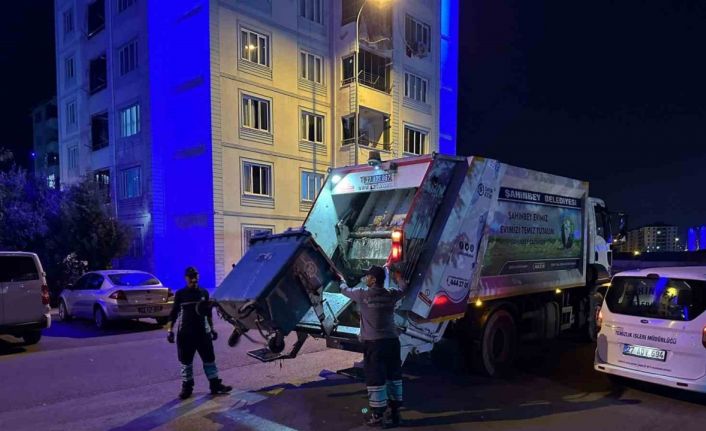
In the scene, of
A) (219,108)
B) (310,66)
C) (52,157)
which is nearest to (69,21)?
(219,108)

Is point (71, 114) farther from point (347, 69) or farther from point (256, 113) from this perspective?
point (347, 69)

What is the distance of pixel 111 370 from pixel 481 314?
18.0 feet

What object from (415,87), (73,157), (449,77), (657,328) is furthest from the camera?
(449,77)

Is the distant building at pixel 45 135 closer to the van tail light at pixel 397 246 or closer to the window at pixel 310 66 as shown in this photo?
the window at pixel 310 66

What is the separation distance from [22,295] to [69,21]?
24.2 meters

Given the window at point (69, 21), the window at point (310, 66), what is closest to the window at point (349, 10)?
the window at point (310, 66)

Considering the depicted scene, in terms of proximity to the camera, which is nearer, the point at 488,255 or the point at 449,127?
the point at 488,255

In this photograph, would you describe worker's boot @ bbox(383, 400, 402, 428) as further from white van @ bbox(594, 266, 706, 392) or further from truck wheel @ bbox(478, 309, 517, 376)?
white van @ bbox(594, 266, 706, 392)

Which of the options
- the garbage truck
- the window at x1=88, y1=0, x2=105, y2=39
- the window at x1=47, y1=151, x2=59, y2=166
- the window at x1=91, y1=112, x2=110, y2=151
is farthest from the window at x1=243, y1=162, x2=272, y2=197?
the window at x1=47, y1=151, x2=59, y2=166

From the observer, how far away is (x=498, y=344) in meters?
6.93

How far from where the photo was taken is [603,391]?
6.10 metres

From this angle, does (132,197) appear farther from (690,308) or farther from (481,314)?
(690,308)

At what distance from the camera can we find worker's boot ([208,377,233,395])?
5930 mm

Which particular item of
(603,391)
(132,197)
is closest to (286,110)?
(132,197)
